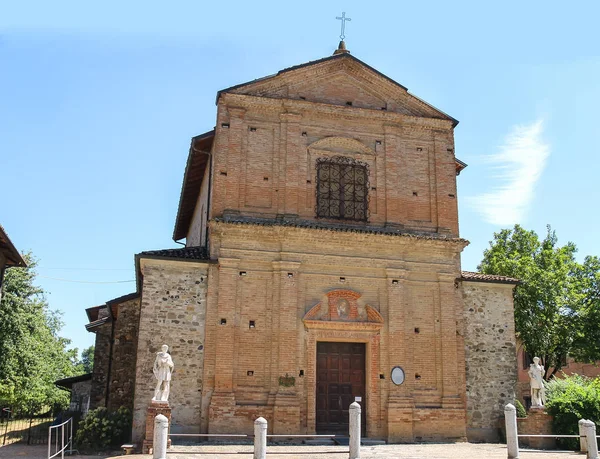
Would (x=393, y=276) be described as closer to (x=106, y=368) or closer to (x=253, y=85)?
(x=253, y=85)

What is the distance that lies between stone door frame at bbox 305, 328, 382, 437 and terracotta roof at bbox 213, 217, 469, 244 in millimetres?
3106

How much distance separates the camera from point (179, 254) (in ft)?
62.2

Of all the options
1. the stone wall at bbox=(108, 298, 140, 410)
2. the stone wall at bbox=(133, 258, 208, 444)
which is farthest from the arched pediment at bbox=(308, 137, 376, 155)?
the stone wall at bbox=(108, 298, 140, 410)

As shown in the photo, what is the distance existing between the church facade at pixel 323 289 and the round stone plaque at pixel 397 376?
54 mm

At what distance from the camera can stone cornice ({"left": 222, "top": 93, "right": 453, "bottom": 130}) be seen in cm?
2062

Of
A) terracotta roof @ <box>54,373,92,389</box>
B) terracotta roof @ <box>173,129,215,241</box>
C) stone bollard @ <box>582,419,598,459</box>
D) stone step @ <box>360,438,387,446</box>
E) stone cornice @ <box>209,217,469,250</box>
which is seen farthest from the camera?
terracotta roof @ <box>54,373,92,389</box>

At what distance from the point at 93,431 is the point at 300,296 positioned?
7306 millimetres

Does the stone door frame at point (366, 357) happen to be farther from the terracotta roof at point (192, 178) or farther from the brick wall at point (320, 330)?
the terracotta roof at point (192, 178)

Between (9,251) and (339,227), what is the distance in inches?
402

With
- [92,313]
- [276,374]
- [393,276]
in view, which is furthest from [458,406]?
[92,313]

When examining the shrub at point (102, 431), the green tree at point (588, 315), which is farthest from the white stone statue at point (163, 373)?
the green tree at point (588, 315)

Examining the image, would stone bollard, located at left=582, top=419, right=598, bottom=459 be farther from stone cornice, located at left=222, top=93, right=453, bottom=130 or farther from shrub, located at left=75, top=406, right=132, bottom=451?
shrub, located at left=75, top=406, right=132, bottom=451

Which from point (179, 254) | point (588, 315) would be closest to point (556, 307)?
point (588, 315)

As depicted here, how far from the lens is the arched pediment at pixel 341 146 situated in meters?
21.0
